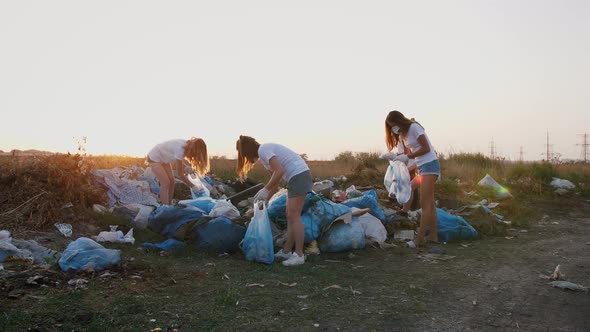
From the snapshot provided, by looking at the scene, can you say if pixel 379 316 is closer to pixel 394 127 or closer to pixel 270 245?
pixel 270 245

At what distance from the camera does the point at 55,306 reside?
384cm

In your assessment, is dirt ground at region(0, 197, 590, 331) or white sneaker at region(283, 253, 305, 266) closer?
dirt ground at region(0, 197, 590, 331)

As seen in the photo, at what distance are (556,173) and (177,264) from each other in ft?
42.4

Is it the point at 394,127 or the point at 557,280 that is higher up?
the point at 394,127

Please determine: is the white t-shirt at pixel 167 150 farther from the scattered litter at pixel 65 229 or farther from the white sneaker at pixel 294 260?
the white sneaker at pixel 294 260

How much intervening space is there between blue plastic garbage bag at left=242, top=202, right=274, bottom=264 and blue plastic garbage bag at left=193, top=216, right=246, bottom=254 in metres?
0.47

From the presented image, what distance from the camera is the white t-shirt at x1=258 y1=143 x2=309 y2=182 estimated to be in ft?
17.9

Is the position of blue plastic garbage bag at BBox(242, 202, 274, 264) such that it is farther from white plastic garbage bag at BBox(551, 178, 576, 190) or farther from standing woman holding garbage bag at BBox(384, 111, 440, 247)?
white plastic garbage bag at BBox(551, 178, 576, 190)

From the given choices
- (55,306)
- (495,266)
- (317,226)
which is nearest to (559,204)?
(495,266)

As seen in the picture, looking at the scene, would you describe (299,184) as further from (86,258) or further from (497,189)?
(497,189)

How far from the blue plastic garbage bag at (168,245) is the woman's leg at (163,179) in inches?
77.9

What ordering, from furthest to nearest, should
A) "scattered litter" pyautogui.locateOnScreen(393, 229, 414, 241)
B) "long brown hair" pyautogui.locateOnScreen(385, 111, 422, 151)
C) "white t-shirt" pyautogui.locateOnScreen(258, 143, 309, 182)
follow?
"scattered litter" pyautogui.locateOnScreen(393, 229, 414, 241) → "long brown hair" pyautogui.locateOnScreen(385, 111, 422, 151) → "white t-shirt" pyautogui.locateOnScreen(258, 143, 309, 182)

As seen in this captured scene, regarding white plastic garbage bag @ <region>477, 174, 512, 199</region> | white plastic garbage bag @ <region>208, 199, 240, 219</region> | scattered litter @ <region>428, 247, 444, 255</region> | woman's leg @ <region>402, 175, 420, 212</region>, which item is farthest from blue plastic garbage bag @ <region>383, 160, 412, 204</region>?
white plastic garbage bag @ <region>477, 174, 512, 199</region>

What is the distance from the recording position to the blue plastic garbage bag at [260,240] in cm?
557
